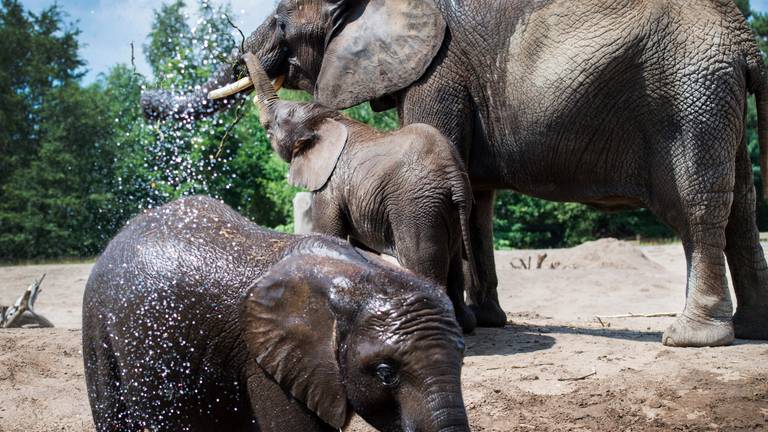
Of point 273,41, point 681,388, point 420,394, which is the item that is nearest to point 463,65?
point 273,41

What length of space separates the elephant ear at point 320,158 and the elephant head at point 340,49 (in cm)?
69

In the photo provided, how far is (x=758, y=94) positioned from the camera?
718cm

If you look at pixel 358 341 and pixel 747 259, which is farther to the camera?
pixel 747 259

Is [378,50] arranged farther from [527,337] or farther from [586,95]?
[527,337]

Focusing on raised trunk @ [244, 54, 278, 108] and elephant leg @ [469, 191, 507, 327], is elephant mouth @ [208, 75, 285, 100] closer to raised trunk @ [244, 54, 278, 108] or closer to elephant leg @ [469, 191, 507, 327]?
raised trunk @ [244, 54, 278, 108]

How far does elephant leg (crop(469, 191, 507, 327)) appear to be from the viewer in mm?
8391

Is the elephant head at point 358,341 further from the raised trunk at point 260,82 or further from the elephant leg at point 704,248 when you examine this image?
the raised trunk at point 260,82

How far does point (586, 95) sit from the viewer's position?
7207 mm

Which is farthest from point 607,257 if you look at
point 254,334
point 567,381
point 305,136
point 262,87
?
point 254,334

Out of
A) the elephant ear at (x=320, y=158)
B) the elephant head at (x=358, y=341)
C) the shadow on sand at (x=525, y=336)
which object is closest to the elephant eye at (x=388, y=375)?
the elephant head at (x=358, y=341)

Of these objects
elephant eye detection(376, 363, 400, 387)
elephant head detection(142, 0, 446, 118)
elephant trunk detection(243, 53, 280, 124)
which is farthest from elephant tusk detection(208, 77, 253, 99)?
elephant eye detection(376, 363, 400, 387)

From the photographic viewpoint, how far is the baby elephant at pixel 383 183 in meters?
6.67

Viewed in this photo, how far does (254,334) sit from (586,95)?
4377 mm

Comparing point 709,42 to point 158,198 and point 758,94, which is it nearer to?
point 758,94
